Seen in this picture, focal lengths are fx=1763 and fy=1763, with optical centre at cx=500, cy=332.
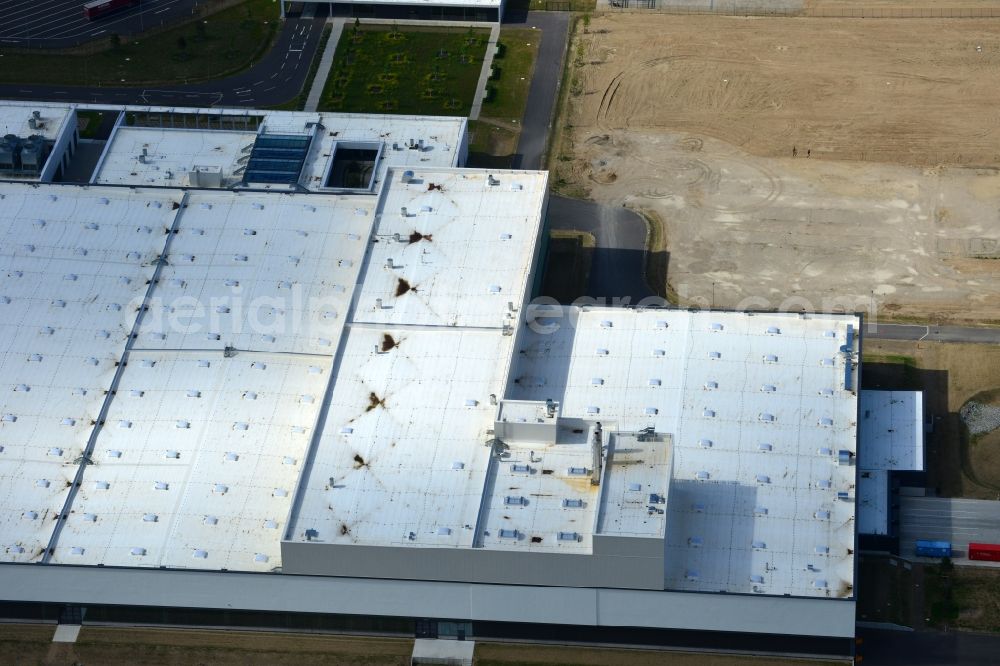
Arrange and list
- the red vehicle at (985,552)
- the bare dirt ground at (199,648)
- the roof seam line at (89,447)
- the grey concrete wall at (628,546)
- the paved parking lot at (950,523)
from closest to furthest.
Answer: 1. the grey concrete wall at (628,546)
2. the bare dirt ground at (199,648)
3. the roof seam line at (89,447)
4. the red vehicle at (985,552)
5. the paved parking lot at (950,523)

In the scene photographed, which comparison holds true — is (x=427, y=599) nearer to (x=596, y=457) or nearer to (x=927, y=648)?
(x=596, y=457)

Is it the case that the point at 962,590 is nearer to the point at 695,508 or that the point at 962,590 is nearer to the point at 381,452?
the point at 695,508

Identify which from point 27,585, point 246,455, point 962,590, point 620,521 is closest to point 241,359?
point 246,455

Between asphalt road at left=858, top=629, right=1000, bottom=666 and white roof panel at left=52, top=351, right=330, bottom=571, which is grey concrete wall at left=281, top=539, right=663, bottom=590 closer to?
white roof panel at left=52, top=351, right=330, bottom=571

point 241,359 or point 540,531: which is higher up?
point 241,359

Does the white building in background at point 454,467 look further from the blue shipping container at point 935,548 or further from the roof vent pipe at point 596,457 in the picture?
the blue shipping container at point 935,548

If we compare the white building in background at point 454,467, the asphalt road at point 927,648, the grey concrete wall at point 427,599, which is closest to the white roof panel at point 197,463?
the white building in background at point 454,467

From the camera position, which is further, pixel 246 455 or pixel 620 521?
pixel 246 455
